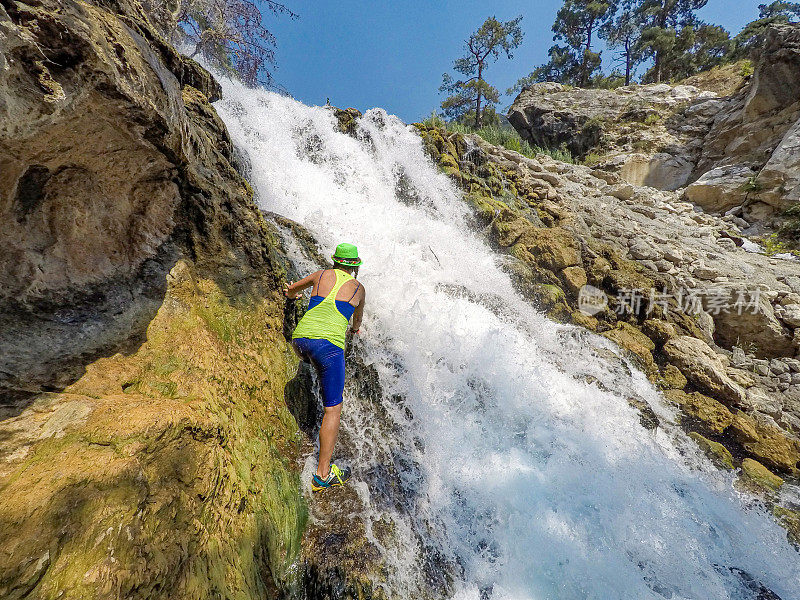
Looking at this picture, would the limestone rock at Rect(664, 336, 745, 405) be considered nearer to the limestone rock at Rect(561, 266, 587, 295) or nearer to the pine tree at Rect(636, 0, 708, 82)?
the limestone rock at Rect(561, 266, 587, 295)

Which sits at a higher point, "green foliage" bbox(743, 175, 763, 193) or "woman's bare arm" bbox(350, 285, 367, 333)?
"green foliage" bbox(743, 175, 763, 193)

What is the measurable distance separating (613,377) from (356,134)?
7.72 metres

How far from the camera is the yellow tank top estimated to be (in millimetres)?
2459

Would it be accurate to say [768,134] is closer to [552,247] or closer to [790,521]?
[552,247]

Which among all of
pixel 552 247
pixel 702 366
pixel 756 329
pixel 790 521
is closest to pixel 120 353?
pixel 790 521

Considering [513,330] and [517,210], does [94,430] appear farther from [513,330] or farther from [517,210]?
[517,210]

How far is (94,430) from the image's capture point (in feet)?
4.71

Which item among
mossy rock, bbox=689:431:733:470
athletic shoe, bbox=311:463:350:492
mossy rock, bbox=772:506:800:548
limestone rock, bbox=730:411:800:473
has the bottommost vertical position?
mossy rock, bbox=772:506:800:548

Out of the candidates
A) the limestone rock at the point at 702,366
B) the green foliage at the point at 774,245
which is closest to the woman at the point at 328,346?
the limestone rock at the point at 702,366

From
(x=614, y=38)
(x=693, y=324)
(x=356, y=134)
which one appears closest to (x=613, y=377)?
A: (x=693, y=324)

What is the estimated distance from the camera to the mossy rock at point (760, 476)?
4.08 metres

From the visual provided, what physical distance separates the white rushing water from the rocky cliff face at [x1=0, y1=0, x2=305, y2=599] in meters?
1.08

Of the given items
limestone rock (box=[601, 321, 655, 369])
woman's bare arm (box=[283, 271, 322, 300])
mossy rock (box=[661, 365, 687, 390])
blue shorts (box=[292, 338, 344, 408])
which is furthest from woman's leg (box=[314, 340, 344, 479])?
mossy rock (box=[661, 365, 687, 390])

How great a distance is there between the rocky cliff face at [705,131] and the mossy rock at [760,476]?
804 cm
